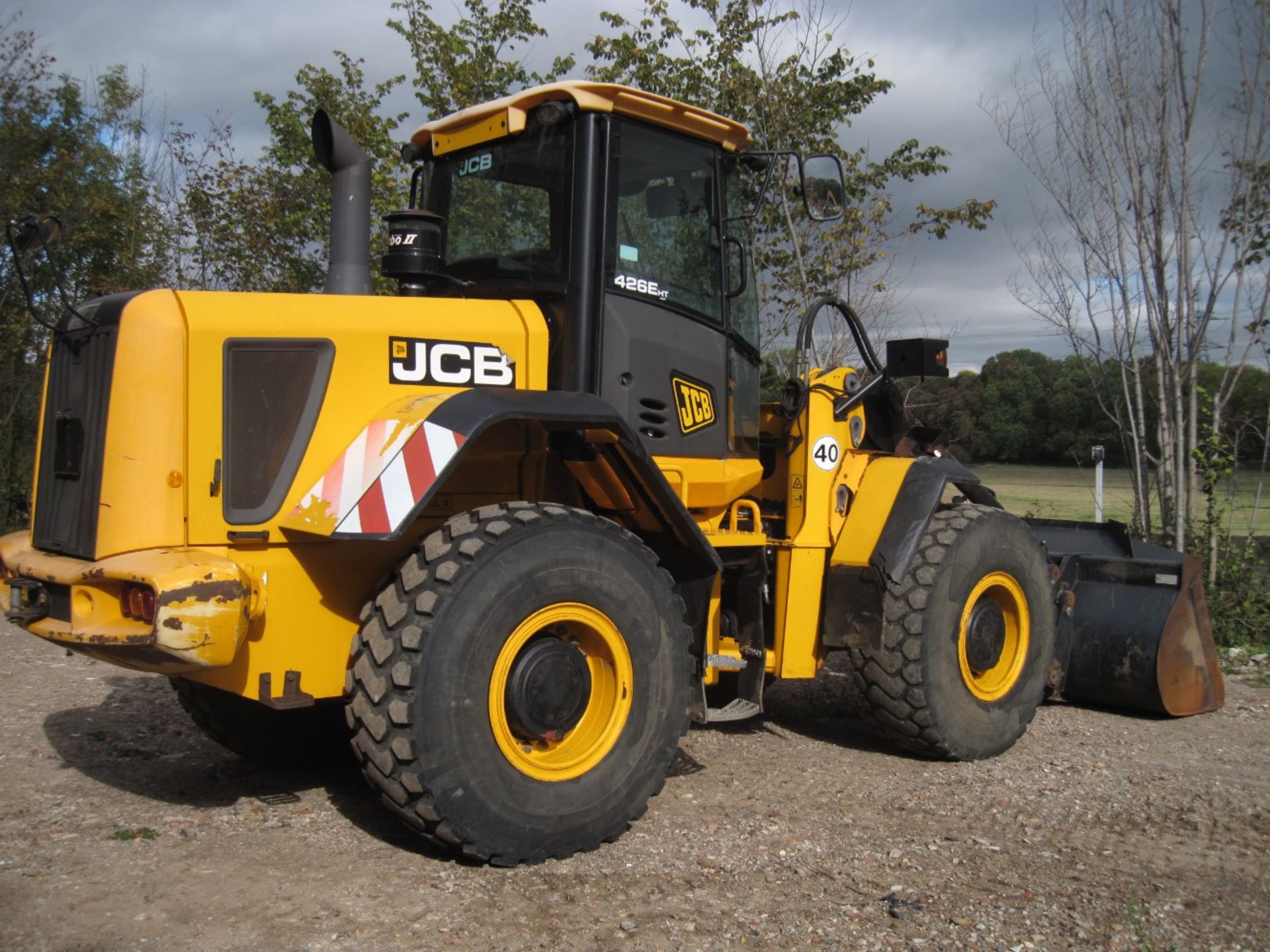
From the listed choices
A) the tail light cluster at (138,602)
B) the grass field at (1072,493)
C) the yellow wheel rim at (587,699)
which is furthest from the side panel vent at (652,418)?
the grass field at (1072,493)

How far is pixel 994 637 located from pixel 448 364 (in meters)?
3.06

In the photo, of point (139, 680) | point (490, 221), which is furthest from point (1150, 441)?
point (139, 680)

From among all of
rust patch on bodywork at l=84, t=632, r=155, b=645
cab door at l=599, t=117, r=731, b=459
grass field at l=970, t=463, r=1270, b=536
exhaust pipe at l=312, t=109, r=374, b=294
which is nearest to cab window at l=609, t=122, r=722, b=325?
cab door at l=599, t=117, r=731, b=459

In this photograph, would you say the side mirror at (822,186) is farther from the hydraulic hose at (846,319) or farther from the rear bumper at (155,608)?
the rear bumper at (155,608)

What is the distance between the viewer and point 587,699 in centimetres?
399

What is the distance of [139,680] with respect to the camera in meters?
Result: 6.88

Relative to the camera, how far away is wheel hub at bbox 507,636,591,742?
12.5ft

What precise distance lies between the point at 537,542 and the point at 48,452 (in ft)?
6.17

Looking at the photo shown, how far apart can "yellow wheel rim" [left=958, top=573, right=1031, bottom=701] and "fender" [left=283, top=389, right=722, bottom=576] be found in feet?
7.04

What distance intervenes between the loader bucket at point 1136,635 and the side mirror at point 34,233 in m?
4.94

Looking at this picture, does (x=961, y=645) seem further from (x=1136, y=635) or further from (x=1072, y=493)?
(x=1072, y=493)

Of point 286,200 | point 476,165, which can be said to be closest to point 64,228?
point 286,200

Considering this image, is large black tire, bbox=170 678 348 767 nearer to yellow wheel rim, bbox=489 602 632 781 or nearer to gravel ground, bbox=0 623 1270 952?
gravel ground, bbox=0 623 1270 952

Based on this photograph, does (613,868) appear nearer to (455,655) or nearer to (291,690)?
(455,655)
